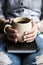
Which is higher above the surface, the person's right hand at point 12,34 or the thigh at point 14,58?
the person's right hand at point 12,34

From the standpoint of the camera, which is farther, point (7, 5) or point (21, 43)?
point (7, 5)

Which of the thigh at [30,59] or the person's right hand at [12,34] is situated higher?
the person's right hand at [12,34]

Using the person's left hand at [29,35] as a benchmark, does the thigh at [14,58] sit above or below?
below

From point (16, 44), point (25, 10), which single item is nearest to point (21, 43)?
point (16, 44)

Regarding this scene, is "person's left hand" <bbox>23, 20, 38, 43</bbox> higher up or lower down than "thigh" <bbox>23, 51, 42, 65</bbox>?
higher up

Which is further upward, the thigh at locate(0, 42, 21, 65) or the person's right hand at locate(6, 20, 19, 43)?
the person's right hand at locate(6, 20, 19, 43)

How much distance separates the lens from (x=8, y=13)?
115 cm

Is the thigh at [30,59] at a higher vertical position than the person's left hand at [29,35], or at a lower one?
lower

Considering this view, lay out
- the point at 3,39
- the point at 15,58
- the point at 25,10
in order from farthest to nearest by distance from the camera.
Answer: the point at 25,10 < the point at 3,39 < the point at 15,58

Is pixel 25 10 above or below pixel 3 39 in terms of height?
above

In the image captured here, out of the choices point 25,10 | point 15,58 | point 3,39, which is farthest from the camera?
point 25,10

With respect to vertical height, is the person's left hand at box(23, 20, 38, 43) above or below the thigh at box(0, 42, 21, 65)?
above

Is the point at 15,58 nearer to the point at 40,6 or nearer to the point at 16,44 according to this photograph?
the point at 16,44

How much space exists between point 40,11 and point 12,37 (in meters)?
0.39
